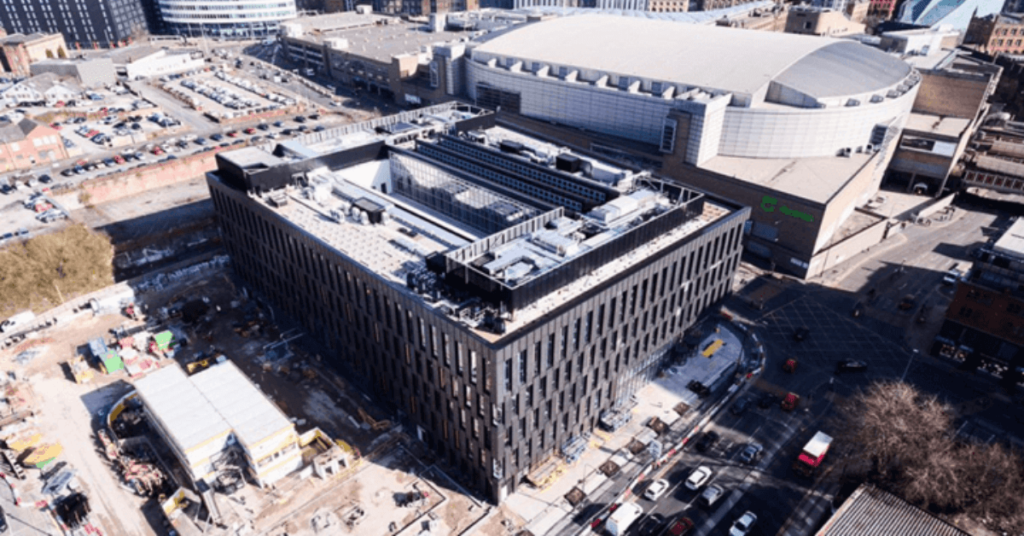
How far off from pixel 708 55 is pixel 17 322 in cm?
14730

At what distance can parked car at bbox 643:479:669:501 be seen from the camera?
6944 centimetres

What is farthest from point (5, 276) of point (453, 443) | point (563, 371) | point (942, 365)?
point (942, 365)

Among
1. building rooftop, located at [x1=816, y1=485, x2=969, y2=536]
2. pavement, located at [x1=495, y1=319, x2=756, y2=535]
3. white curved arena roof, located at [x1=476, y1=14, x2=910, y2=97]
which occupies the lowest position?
pavement, located at [x1=495, y1=319, x2=756, y2=535]

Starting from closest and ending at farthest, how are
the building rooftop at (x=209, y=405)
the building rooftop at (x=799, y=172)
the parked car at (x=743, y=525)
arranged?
the parked car at (x=743, y=525)
the building rooftop at (x=209, y=405)
the building rooftop at (x=799, y=172)

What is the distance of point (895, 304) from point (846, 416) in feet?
117

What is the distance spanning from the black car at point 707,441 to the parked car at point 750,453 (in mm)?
3432

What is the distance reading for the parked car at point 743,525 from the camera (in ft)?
213

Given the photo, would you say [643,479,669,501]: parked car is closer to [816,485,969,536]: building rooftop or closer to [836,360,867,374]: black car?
[816,485,969,536]: building rooftop

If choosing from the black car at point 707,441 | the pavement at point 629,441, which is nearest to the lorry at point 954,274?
the pavement at point 629,441

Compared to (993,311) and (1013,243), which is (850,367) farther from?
(1013,243)

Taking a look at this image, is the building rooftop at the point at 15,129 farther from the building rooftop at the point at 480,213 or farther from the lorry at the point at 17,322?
the building rooftop at the point at 480,213

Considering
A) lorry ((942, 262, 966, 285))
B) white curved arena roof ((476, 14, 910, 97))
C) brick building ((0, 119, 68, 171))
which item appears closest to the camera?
lorry ((942, 262, 966, 285))

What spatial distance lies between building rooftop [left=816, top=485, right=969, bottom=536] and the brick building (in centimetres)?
19166

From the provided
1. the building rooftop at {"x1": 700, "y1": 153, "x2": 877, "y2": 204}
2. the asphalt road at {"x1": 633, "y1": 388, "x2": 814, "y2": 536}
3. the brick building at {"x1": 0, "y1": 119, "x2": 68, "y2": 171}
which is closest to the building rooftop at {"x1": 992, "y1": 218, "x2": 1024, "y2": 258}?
the building rooftop at {"x1": 700, "y1": 153, "x2": 877, "y2": 204}
